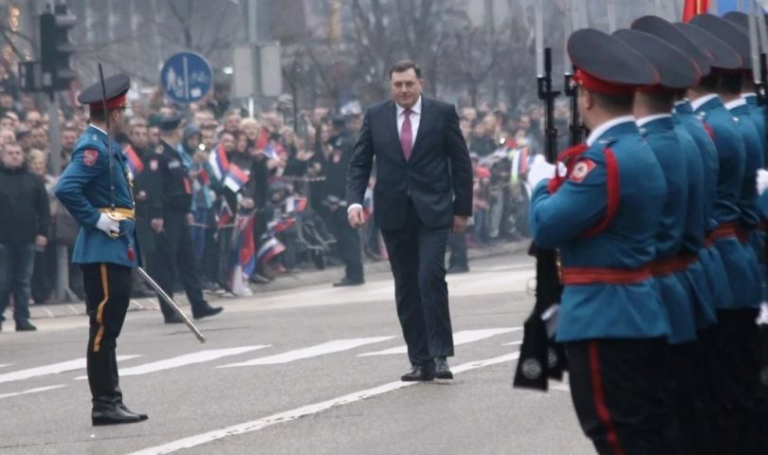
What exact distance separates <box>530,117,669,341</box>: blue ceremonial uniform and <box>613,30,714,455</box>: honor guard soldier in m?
0.26

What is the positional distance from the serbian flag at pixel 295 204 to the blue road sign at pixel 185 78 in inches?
68.0

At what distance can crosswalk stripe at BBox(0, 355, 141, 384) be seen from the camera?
14880mm

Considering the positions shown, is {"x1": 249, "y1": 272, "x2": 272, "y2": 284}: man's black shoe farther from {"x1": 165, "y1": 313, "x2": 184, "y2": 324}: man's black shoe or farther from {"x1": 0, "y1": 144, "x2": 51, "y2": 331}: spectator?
{"x1": 0, "y1": 144, "x2": 51, "y2": 331}: spectator

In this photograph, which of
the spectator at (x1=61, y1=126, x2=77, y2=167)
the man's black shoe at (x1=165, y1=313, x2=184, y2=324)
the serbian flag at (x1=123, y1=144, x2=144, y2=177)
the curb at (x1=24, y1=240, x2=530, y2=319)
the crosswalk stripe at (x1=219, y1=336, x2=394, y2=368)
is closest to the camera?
the crosswalk stripe at (x1=219, y1=336, x2=394, y2=368)

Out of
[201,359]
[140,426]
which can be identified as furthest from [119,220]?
[201,359]

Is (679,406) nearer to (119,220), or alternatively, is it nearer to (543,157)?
(543,157)

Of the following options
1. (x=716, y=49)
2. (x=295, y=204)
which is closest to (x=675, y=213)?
(x=716, y=49)

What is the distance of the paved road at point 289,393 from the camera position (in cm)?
1020

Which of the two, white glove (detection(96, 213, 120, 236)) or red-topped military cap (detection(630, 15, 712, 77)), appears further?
white glove (detection(96, 213, 120, 236))

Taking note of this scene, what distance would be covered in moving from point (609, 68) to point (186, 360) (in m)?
8.86

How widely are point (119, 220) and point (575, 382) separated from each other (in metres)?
4.85

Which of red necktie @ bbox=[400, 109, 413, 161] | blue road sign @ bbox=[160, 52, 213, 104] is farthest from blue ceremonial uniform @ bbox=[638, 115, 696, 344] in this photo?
blue road sign @ bbox=[160, 52, 213, 104]

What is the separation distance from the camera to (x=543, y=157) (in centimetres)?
751

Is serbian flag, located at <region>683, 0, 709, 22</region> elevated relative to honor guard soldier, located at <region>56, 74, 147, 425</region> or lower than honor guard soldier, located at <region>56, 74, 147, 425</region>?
elevated
